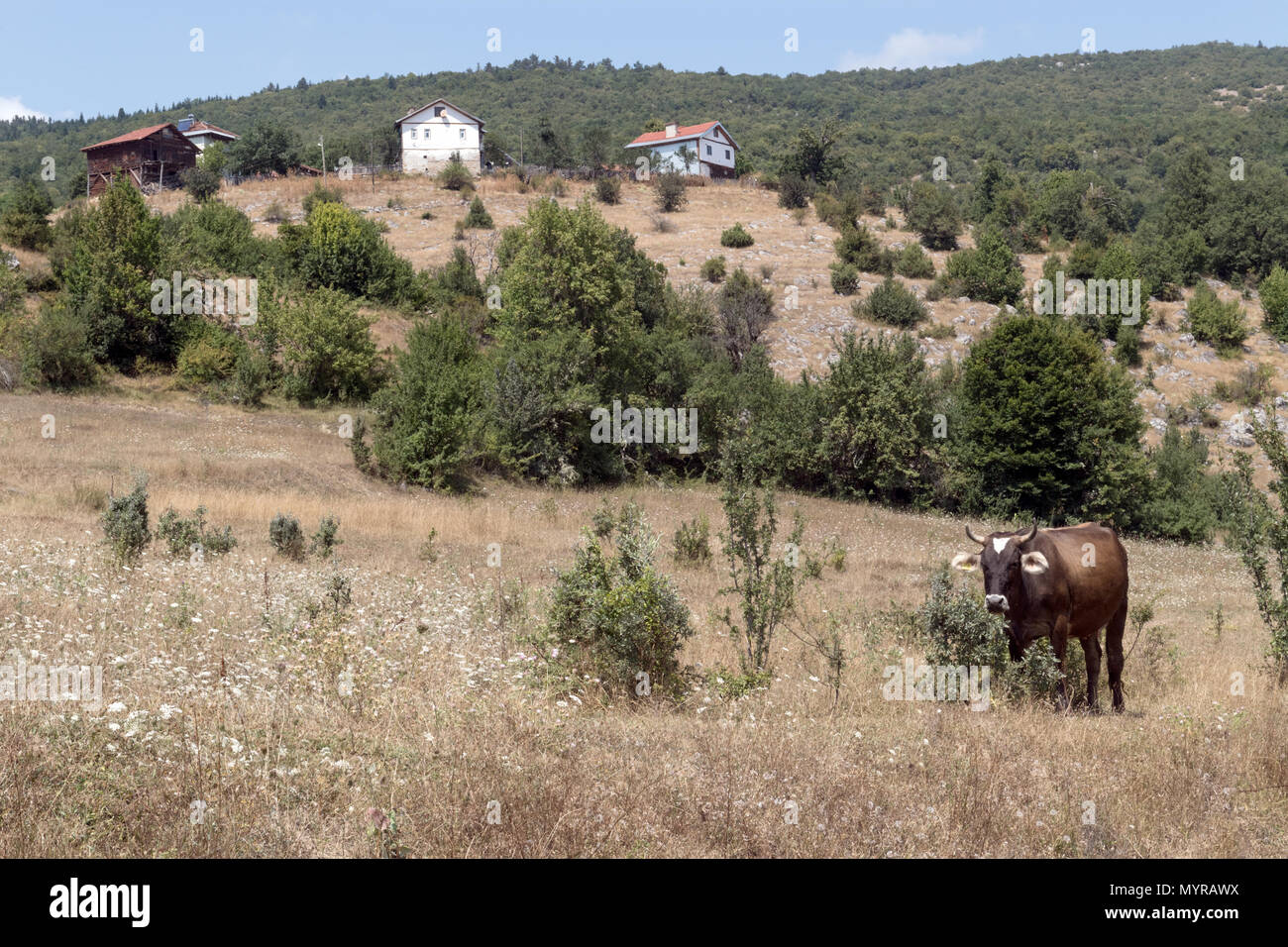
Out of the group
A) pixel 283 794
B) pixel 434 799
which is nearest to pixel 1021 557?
pixel 434 799

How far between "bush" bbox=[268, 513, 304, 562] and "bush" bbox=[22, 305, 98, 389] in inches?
982

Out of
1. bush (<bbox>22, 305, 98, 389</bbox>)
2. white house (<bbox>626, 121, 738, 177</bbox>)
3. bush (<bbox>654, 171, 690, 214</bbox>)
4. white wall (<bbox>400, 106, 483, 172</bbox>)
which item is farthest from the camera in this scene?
white house (<bbox>626, 121, 738, 177</bbox>)

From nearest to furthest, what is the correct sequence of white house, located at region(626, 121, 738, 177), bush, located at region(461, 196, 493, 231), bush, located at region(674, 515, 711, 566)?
bush, located at region(674, 515, 711, 566), bush, located at region(461, 196, 493, 231), white house, located at region(626, 121, 738, 177)

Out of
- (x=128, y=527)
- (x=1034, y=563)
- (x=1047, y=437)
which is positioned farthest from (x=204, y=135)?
(x=1034, y=563)

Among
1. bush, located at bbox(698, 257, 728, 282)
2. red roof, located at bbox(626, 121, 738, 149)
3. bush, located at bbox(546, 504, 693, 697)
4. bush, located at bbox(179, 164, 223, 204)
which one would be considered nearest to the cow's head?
bush, located at bbox(546, 504, 693, 697)

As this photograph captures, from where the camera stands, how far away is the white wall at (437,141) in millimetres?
85938

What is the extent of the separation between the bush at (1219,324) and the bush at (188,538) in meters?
61.6

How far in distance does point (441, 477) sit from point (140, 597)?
20.9 meters

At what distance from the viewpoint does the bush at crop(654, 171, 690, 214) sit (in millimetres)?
76250

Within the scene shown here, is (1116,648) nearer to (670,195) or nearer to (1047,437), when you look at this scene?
(1047,437)

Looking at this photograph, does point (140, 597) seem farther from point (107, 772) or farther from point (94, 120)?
point (94, 120)

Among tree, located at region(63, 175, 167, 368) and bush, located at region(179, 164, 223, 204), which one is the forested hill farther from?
tree, located at region(63, 175, 167, 368)

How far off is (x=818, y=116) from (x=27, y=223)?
14420 cm

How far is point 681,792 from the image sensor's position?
18.4 ft
